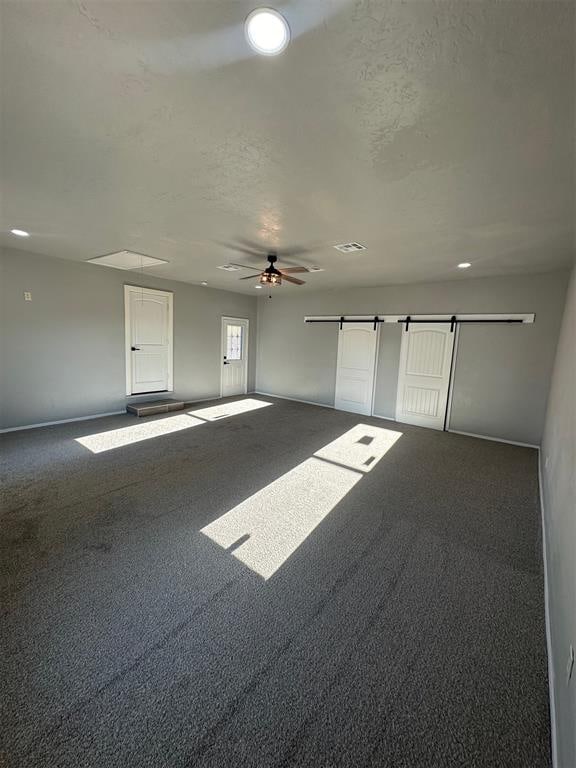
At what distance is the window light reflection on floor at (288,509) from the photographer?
7.46 feet

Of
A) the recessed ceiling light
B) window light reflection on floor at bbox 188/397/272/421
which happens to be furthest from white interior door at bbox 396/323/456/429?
the recessed ceiling light

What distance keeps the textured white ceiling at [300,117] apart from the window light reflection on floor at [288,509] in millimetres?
2690

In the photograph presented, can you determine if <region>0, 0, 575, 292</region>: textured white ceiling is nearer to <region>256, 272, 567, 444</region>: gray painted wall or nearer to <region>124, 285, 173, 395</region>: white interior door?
<region>256, 272, 567, 444</region>: gray painted wall

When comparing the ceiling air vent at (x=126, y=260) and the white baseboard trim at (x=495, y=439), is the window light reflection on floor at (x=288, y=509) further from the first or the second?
the ceiling air vent at (x=126, y=260)

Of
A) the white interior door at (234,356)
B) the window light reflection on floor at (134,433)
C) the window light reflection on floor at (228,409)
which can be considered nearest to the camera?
the window light reflection on floor at (134,433)

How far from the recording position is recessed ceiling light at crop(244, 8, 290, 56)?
1.07 meters

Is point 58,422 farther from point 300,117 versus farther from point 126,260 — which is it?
point 300,117

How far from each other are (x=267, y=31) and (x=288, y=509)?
2998 mm

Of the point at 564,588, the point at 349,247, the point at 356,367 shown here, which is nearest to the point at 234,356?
the point at 356,367

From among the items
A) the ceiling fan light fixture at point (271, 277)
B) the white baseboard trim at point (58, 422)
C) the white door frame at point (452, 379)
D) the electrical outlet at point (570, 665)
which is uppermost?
the ceiling fan light fixture at point (271, 277)

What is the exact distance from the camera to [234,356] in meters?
7.84

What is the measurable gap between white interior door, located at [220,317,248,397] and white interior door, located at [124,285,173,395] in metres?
1.45

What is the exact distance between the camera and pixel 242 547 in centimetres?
229

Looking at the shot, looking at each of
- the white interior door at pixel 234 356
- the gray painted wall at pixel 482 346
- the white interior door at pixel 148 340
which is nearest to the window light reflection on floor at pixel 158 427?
the white interior door at pixel 234 356
